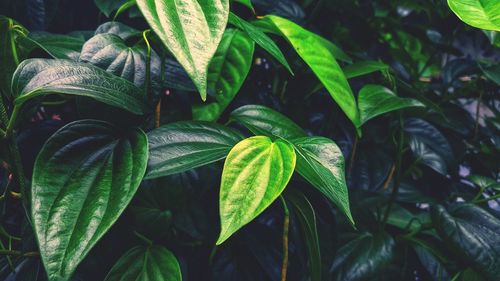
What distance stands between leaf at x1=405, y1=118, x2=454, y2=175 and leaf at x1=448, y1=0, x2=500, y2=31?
34 centimetres

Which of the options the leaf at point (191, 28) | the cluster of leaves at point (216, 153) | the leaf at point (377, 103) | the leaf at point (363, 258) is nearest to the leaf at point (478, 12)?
the cluster of leaves at point (216, 153)

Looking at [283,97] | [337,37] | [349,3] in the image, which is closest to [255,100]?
[283,97]

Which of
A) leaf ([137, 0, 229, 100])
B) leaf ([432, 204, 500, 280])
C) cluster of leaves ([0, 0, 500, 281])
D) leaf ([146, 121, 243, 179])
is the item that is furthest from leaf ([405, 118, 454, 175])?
leaf ([137, 0, 229, 100])

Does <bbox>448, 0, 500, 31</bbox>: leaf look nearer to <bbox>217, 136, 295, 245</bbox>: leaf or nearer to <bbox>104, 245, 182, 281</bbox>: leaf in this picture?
<bbox>217, 136, 295, 245</bbox>: leaf

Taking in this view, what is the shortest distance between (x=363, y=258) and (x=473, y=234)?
152 mm

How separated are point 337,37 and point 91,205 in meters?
0.74

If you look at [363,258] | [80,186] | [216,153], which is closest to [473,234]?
[363,258]

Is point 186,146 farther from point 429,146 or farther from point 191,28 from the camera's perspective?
point 429,146

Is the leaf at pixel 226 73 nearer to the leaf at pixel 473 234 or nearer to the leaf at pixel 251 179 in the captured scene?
the leaf at pixel 251 179

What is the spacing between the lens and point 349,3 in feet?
2.49

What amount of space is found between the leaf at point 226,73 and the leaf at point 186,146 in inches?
2.6

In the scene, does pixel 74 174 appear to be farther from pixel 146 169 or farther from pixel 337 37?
pixel 337 37

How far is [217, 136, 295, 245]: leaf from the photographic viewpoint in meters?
0.29

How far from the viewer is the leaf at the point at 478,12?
0.40 meters
